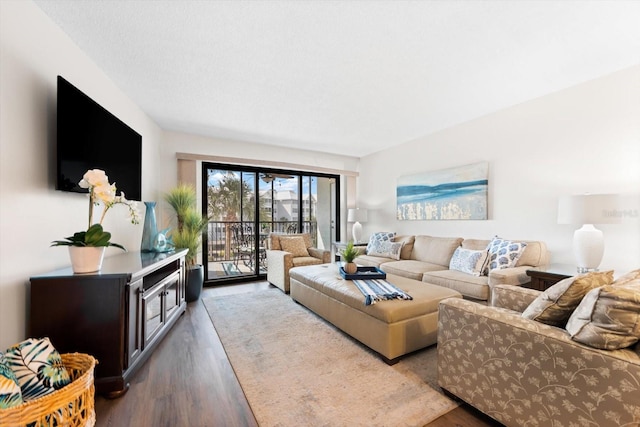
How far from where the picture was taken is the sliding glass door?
15.3ft

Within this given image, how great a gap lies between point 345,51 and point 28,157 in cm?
229

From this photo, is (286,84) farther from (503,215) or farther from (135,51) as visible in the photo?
(503,215)

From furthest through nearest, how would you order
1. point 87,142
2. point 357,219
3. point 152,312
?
1. point 357,219
2. point 152,312
3. point 87,142

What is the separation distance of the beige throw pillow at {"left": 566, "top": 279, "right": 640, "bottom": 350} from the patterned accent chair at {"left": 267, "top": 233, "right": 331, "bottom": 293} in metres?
3.29

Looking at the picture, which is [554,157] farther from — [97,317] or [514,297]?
[97,317]

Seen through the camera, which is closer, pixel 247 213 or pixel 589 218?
pixel 589 218

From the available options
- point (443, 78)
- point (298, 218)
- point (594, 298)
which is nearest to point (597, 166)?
point (443, 78)

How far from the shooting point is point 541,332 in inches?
49.1

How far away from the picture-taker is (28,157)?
167 cm

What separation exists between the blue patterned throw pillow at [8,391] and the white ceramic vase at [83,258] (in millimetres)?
626

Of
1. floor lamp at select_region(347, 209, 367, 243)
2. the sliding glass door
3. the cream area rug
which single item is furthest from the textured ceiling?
the cream area rug

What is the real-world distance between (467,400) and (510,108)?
3.39 meters

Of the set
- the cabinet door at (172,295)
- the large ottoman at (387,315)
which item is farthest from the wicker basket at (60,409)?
the large ottoman at (387,315)

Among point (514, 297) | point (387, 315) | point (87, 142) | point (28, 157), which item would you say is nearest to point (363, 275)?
point (387, 315)
